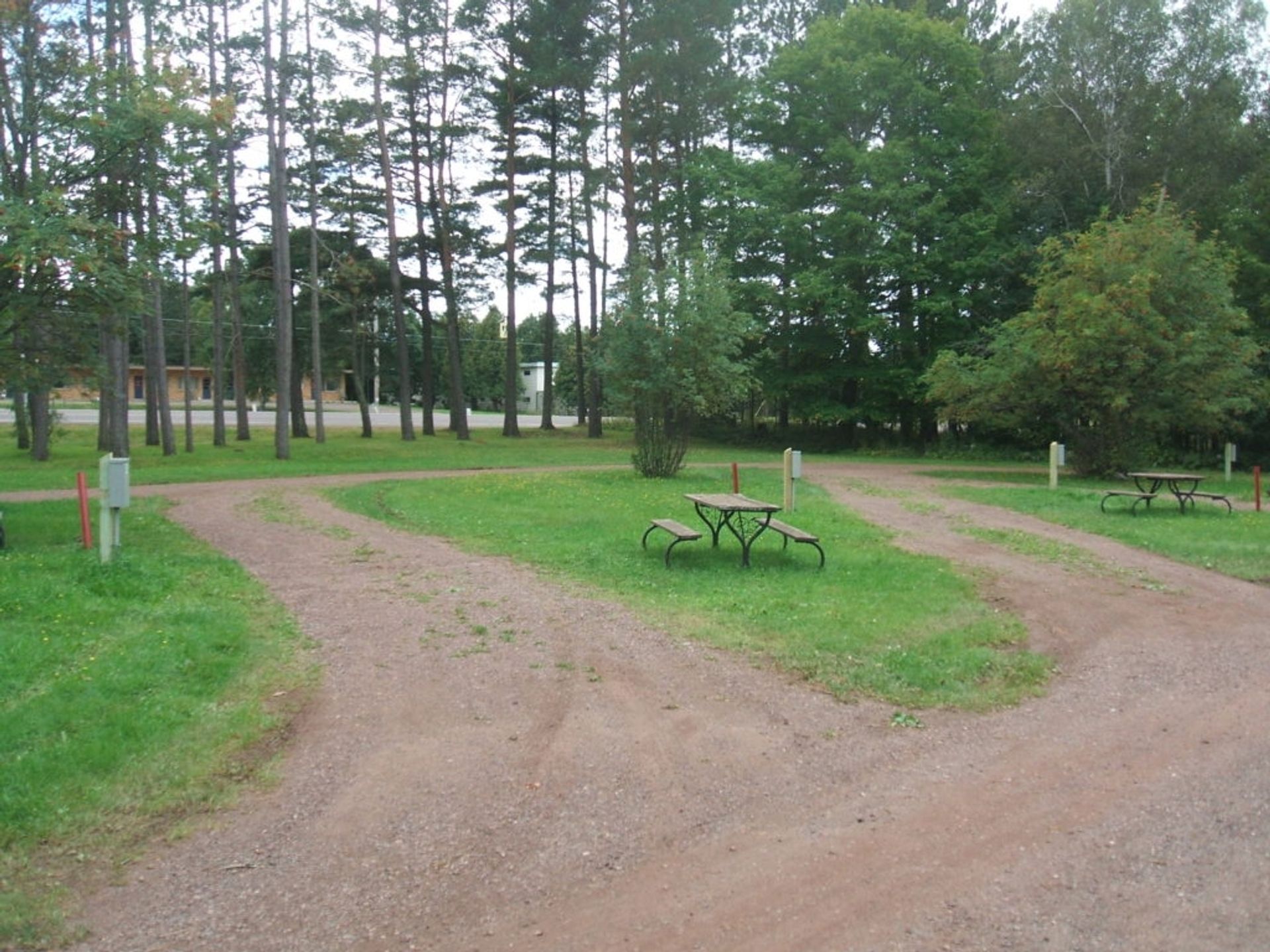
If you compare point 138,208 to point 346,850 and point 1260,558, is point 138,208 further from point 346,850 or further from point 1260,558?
point 1260,558

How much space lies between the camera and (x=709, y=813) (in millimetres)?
4004

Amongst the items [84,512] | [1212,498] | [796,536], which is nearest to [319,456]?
[84,512]

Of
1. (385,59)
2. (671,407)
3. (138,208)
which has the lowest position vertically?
(671,407)

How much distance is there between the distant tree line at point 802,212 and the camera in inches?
829

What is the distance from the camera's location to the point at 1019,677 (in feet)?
19.9

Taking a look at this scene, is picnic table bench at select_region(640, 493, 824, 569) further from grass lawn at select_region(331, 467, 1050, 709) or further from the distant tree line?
the distant tree line

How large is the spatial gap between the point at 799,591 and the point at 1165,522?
26.7 feet

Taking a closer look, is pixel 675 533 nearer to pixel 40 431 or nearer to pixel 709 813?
pixel 709 813

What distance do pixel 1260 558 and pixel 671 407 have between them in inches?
451

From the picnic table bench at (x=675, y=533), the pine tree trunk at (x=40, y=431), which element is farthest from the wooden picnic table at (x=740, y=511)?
the pine tree trunk at (x=40, y=431)

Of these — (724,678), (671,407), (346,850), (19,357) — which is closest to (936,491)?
(671,407)

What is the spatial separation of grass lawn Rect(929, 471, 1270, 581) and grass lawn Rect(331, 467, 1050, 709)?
3.12m

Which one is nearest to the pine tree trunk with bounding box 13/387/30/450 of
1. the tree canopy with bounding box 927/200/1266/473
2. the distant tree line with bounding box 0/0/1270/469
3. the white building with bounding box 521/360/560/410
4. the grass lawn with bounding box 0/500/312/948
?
the distant tree line with bounding box 0/0/1270/469

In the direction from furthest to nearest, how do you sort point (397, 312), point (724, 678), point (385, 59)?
point (397, 312) → point (385, 59) → point (724, 678)
